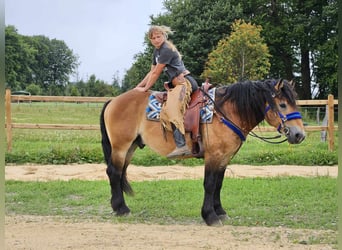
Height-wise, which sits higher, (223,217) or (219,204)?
(219,204)

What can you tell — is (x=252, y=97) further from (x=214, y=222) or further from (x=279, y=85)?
(x=214, y=222)

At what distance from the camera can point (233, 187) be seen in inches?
280

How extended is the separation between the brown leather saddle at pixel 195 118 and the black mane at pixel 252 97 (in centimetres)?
20

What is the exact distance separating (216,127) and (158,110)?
2.43 feet

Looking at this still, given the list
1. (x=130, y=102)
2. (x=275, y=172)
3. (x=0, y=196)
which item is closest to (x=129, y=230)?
(x=130, y=102)

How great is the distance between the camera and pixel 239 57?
21609 mm

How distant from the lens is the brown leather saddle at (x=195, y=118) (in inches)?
205

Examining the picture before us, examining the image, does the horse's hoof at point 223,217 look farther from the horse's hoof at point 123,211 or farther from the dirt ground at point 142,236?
the horse's hoof at point 123,211

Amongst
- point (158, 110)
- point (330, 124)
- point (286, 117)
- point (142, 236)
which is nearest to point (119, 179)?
point (158, 110)

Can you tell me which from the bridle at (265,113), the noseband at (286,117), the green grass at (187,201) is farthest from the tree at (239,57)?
the noseband at (286,117)

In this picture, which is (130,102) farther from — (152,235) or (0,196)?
(0,196)

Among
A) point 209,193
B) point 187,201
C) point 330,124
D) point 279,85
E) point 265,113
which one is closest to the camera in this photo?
point 279,85

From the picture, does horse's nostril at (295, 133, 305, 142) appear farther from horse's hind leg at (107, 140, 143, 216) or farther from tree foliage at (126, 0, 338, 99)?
tree foliage at (126, 0, 338, 99)

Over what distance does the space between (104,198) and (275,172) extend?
3595 mm
